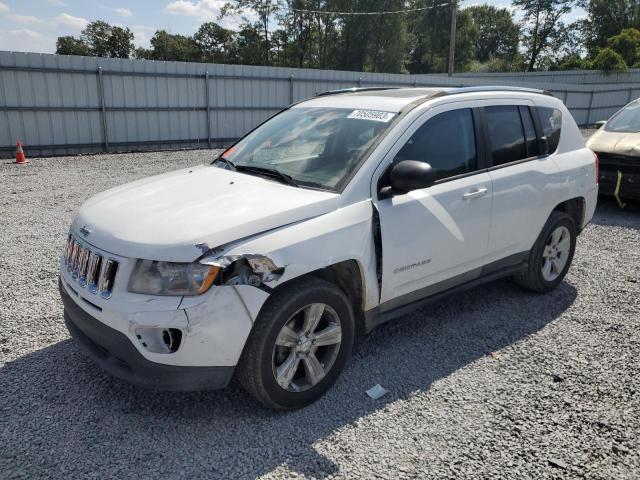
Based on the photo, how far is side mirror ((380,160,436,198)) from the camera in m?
3.08

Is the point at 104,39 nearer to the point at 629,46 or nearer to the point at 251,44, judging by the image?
the point at 251,44

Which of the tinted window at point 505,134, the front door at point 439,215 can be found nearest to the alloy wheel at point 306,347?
the front door at point 439,215

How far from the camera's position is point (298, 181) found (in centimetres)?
329

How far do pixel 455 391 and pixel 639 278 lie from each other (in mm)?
3265

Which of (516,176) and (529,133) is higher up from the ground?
(529,133)

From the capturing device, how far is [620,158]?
25.5ft

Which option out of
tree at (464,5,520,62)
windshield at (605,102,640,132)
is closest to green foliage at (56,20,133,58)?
tree at (464,5,520,62)

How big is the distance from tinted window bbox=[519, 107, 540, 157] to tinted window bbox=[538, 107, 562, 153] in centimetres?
17

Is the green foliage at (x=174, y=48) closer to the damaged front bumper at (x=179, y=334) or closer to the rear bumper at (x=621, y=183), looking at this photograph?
the rear bumper at (x=621, y=183)

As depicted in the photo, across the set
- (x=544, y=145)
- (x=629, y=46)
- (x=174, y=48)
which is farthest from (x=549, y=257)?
(x=174, y=48)

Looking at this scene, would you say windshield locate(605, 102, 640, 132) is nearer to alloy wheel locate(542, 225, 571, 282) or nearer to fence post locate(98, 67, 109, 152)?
alloy wheel locate(542, 225, 571, 282)

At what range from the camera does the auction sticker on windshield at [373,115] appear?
350 centimetres

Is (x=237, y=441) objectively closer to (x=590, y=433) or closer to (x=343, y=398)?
(x=343, y=398)

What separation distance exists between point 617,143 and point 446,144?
226 inches
